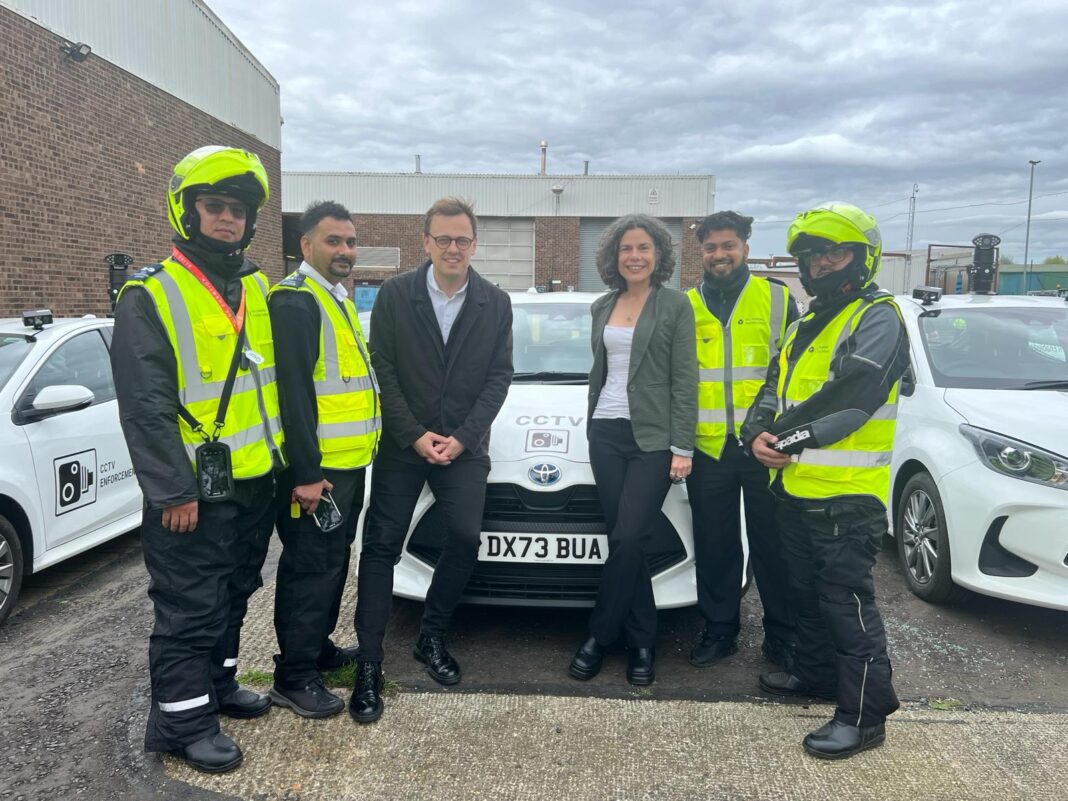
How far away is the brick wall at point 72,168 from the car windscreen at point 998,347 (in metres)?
10.00

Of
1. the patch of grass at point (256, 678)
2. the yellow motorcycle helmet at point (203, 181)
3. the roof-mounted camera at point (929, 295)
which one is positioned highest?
the yellow motorcycle helmet at point (203, 181)

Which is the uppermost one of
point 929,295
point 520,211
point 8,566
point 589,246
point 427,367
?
point 520,211

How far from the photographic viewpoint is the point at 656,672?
330 centimetres

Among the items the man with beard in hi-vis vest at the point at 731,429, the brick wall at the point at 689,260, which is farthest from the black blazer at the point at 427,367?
the brick wall at the point at 689,260

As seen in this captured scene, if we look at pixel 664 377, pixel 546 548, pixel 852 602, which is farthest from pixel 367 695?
pixel 852 602

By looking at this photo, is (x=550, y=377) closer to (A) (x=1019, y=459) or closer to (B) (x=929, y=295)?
(A) (x=1019, y=459)

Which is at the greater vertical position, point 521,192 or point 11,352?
point 521,192

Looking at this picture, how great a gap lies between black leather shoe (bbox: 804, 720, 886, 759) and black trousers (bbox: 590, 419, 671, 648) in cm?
74

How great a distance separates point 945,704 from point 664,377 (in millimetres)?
1677

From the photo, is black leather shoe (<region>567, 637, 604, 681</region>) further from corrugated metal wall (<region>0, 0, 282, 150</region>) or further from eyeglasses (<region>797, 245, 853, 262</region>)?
corrugated metal wall (<region>0, 0, 282, 150</region>)

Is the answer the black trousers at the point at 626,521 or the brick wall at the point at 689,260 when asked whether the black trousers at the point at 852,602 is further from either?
the brick wall at the point at 689,260

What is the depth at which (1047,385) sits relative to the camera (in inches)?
162

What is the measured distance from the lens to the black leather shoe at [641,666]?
313 cm

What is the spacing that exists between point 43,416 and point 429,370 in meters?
2.24
